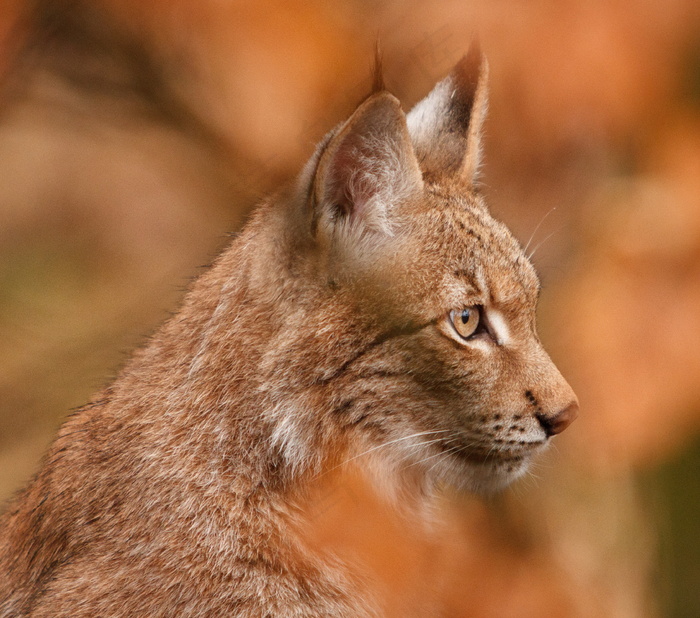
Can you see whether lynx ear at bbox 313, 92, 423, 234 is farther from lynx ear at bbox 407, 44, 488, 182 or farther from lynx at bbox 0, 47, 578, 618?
lynx ear at bbox 407, 44, 488, 182

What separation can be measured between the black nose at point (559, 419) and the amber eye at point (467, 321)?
326 millimetres

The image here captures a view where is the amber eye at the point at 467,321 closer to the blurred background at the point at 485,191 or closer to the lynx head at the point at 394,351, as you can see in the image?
the lynx head at the point at 394,351

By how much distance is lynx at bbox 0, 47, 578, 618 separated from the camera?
2465 millimetres

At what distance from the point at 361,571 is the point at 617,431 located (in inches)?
37.1

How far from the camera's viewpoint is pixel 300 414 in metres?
2.52

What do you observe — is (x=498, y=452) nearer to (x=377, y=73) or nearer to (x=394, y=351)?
(x=394, y=351)

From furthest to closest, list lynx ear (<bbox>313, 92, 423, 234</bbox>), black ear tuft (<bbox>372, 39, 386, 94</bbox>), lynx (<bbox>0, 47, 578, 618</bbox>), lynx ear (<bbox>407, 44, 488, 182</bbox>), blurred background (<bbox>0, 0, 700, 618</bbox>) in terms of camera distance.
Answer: lynx ear (<bbox>407, 44, 488, 182</bbox>) < lynx (<bbox>0, 47, 578, 618</bbox>) < lynx ear (<bbox>313, 92, 423, 234</bbox>) < black ear tuft (<bbox>372, 39, 386, 94</bbox>) < blurred background (<bbox>0, 0, 700, 618</bbox>)

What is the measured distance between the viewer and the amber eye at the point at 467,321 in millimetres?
2541

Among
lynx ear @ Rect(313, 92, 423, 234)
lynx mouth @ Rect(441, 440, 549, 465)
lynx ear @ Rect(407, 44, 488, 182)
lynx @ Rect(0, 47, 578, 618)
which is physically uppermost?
lynx ear @ Rect(407, 44, 488, 182)

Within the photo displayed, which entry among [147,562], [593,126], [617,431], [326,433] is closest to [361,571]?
[326,433]

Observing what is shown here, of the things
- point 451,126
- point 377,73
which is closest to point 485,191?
point 451,126

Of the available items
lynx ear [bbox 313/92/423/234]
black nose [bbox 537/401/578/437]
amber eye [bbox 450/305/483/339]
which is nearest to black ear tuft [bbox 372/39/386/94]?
lynx ear [bbox 313/92/423/234]

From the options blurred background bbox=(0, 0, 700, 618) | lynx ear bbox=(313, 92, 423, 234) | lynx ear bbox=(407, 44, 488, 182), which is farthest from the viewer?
lynx ear bbox=(407, 44, 488, 182)

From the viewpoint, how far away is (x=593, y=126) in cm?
248
